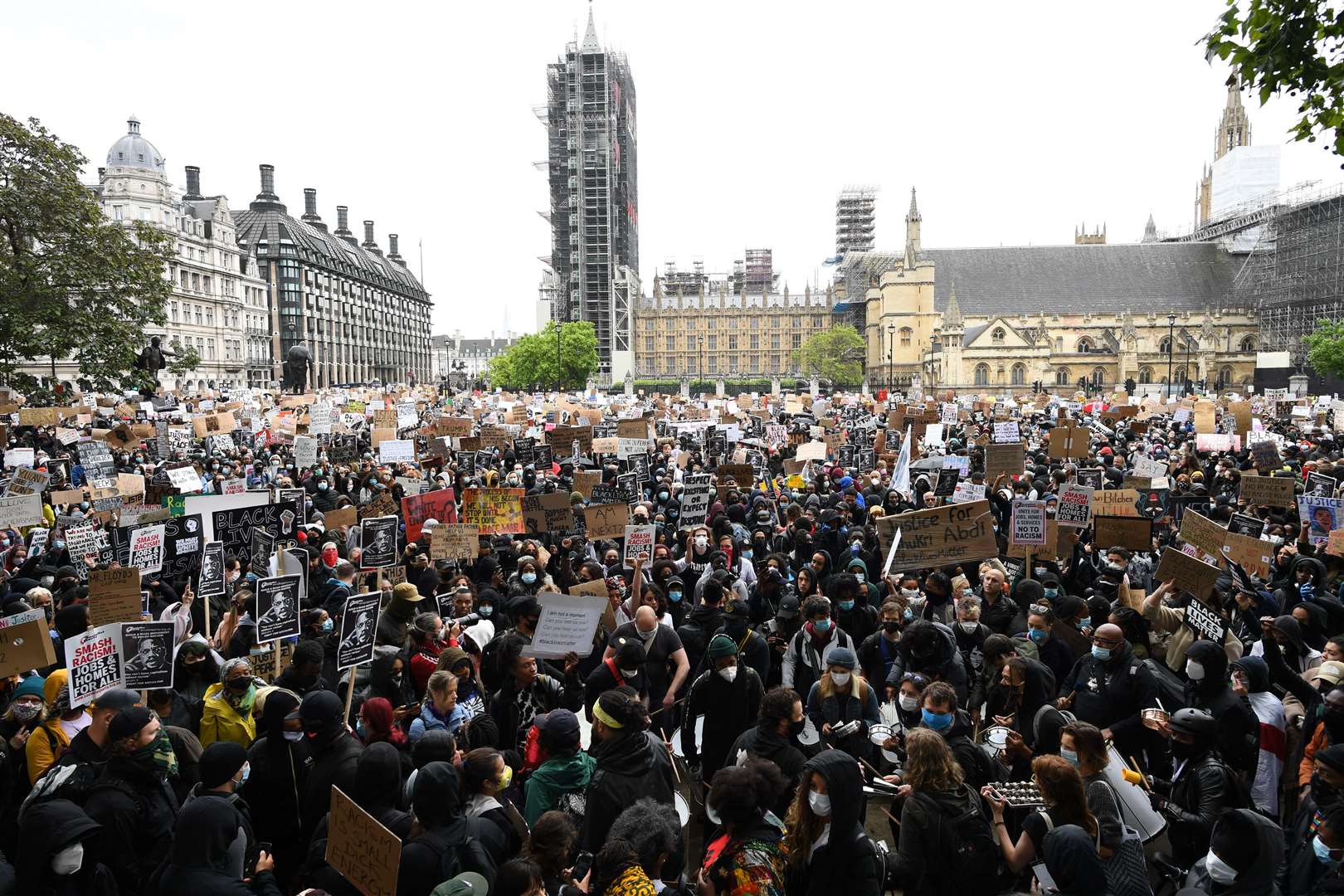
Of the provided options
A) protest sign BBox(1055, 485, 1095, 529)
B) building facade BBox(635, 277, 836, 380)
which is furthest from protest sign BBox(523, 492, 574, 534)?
building facade BBox(635, 277, 836, 380)

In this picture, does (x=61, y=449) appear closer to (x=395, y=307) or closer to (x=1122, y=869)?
(x=1122, y=869)

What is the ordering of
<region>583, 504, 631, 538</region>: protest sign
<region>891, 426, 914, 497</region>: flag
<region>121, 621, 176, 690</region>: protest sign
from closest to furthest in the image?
<region>121, 621, 176, 690</region>: protest sign < <region>583, 504, 631, 538</region>: protest sign < <region>891, 426, 914, 497</region>: flag

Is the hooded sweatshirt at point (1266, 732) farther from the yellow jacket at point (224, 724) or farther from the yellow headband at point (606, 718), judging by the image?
the yellow jacket at point (224, 724)

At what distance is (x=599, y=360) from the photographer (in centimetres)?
9412

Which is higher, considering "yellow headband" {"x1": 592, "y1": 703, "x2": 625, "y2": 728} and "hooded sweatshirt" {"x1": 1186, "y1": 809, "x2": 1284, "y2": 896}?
"yellow headband" {"x1": 592, "y1": 703, "x2": 625, "y2": 728}

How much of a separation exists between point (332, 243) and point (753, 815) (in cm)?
10853

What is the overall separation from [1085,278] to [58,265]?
3248 inches

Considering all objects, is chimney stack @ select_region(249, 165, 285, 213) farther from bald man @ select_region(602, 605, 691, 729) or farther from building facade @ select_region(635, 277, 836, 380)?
bald man @ select_region(602, 605, 691, 729)

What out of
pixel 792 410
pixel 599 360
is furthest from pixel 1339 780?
pixel 599 360

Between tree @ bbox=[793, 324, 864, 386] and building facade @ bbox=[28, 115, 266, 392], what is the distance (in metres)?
51.3

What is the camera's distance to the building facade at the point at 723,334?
101m

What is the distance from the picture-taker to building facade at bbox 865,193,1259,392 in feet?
245

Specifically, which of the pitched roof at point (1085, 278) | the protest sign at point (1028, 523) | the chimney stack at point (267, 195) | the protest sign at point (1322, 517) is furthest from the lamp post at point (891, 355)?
the protest sign at point (1028, 523)

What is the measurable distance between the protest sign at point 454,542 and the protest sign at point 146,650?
3893mm
